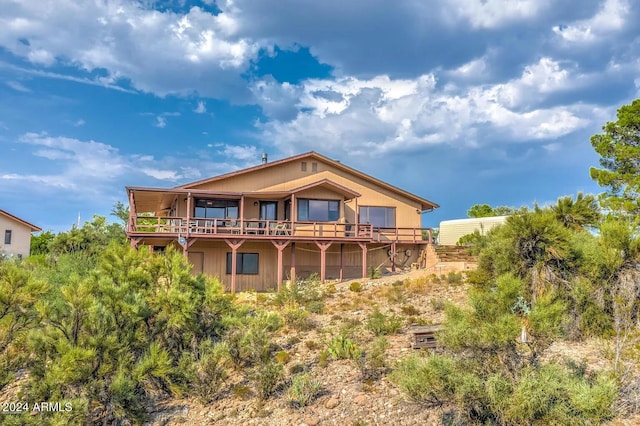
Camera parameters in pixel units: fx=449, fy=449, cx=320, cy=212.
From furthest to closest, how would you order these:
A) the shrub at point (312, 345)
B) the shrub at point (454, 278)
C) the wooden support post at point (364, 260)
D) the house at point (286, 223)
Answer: the wooden support post at point (364, 260), the house at point (286, 223), the shrub at point (454, 278), the shrub at point (312, 345)

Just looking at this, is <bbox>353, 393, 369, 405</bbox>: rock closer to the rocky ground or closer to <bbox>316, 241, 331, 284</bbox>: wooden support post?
the rocky ground

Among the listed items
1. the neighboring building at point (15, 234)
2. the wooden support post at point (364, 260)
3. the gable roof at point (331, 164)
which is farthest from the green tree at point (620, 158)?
the neighboring building at point (15, 234)

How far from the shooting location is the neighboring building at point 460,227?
113 ft

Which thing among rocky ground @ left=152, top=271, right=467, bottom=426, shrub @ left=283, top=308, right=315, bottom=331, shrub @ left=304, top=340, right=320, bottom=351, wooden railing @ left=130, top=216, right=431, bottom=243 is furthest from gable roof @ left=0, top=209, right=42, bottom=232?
shrub @ left=304, top=340, right=320, bottom=351

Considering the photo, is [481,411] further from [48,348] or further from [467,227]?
[467,227]

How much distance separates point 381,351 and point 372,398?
70.4 inches

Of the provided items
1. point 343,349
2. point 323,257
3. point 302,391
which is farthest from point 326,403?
point 323,257

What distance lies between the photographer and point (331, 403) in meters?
8.75

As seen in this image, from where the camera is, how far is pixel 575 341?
9391mm

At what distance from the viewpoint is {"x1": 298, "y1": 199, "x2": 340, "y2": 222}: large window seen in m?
23.1

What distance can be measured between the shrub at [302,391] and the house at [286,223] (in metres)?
11.5

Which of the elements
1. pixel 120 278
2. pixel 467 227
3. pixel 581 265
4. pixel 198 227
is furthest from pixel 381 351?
pixel 467 227

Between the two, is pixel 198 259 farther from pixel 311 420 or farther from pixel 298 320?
pixel 311 420

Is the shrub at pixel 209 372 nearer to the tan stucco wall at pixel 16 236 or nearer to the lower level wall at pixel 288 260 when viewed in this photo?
the lower level wall at pixel 288 260
